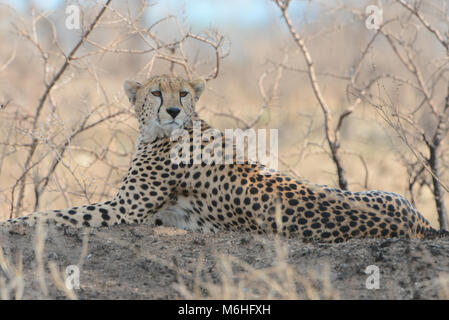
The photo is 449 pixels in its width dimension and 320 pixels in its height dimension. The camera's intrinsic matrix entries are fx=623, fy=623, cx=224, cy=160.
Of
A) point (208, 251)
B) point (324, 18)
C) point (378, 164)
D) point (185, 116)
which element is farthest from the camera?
point (378, 164)

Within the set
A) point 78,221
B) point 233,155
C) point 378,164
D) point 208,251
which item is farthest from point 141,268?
point 378,164

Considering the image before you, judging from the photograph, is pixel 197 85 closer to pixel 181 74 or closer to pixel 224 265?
pixel 181 74

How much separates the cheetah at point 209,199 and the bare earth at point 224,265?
155mm

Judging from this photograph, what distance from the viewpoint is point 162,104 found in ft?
14.1

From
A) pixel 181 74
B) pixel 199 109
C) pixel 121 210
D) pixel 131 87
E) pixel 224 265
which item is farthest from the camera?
pixel 199 109

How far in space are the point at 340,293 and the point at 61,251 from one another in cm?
153

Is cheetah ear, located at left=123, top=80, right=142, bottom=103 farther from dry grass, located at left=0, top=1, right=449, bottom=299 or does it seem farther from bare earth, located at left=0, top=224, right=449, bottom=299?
bare earth, located at left=0, top=224, right=449, bottom=299

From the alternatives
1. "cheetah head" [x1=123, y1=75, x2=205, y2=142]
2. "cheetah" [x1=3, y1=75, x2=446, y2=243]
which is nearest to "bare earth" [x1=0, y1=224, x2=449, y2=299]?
"cheetah" [x1=3, y1=75, x2=446, y2=243]

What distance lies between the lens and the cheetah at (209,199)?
366 cm

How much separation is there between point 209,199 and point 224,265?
1.17m

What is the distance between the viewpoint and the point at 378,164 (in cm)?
1134

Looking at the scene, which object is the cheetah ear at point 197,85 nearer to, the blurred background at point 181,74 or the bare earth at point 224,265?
the blurred background at point 181,74

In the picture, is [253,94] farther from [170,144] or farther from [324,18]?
[170,144]

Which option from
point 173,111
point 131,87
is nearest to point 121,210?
point 173,111
